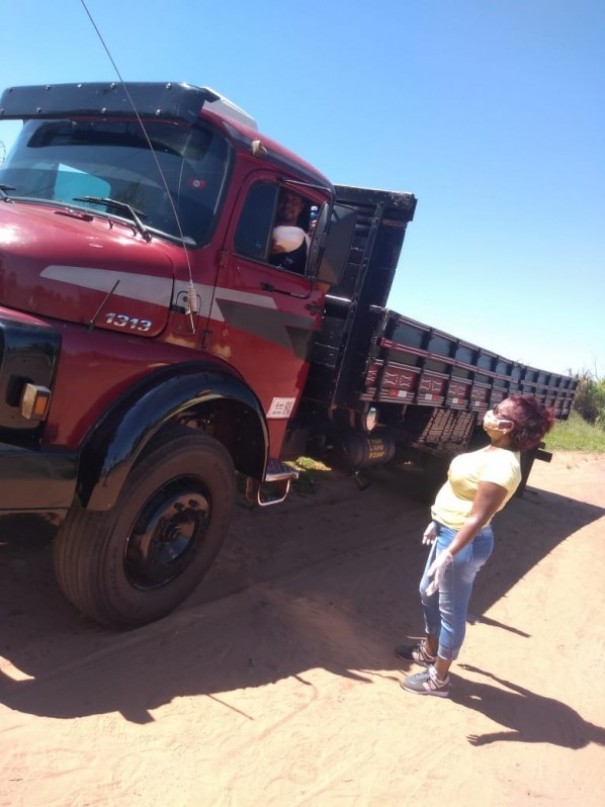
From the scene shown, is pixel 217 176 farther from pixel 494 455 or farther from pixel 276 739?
pixel 276 739

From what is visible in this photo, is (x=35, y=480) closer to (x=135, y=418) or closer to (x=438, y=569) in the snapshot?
(x=135, y=418)

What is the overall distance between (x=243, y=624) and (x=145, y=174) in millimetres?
2612

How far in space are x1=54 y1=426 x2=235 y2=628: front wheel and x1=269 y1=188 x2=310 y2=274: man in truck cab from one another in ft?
4.36

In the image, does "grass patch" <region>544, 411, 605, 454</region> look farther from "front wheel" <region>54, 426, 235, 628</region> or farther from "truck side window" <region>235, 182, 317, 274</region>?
"front wheel" <region>54, 426, 235, 628</region>

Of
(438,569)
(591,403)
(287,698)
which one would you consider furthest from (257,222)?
(591,403)

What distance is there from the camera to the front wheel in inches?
117

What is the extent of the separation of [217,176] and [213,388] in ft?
3.94

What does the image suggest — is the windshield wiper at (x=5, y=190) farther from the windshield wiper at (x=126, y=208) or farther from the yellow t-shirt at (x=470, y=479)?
the yellow t-shirt at (x=470, y=479)

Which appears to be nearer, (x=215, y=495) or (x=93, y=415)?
(x=93, y=415)

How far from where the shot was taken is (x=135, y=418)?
9.52ft

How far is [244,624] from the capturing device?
3623mm

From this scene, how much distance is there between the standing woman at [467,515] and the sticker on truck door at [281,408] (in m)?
1.31

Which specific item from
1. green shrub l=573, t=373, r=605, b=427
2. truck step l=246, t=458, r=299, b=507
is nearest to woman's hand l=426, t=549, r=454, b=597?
truck step l=246, t=458, r=299, b=507

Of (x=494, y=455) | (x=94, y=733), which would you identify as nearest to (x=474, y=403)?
(x=494, y=455)
